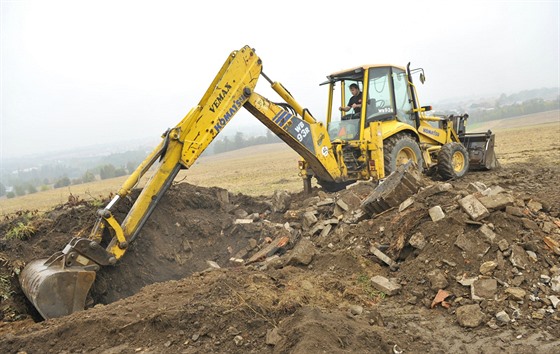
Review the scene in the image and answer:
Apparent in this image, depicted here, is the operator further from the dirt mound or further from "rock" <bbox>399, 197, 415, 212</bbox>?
"rock" <bbox>399, 197, 415, 212</bbox>

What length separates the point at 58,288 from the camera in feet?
16.1

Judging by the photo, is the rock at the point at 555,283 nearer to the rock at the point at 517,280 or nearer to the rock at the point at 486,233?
the rock at the point at 517,280

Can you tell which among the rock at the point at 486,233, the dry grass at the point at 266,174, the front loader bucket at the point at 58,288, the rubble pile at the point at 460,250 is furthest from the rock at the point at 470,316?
the dry grass at the point at 266,174

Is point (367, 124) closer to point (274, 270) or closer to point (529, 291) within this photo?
point (274, 270)

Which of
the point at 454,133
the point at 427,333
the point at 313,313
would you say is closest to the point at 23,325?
the point at 313,313

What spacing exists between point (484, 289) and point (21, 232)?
607 cm

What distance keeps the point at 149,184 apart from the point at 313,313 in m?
3.05

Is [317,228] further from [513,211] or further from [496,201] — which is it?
[513,211]

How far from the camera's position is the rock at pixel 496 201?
17.1ft

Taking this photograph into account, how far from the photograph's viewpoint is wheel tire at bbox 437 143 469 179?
31.7 ft

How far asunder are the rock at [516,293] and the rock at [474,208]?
985 mm

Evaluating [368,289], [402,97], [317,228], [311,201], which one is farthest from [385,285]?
[402,97]

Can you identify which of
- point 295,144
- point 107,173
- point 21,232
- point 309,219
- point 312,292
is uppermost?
point 295,144

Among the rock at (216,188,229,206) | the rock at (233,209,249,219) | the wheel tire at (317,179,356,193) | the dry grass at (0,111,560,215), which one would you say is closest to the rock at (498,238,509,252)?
the wheel tire at (317,179,356,193)
